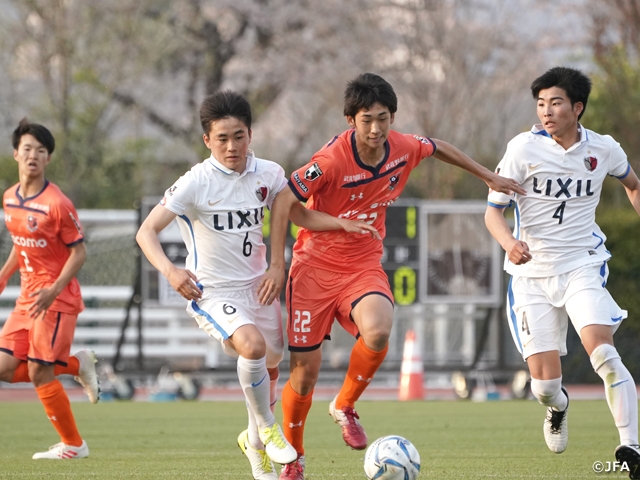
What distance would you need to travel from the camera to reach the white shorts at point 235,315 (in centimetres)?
642

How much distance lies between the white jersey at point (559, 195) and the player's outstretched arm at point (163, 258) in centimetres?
217

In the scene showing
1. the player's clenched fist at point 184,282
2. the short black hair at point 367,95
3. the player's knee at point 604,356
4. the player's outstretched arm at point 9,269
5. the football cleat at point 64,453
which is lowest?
the football cleat at point 64,453

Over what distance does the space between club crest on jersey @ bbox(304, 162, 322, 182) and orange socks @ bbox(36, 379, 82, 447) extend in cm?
278

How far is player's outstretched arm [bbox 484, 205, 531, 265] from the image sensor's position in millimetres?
6570

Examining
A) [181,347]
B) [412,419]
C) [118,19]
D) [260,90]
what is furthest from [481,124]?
[412,419]

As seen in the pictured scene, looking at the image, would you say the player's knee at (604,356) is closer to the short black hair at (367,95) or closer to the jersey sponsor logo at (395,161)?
the jersey sponsor logo at (395,161)

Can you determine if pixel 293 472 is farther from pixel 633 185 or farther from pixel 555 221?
pixel 633 185

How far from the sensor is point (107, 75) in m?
23.7

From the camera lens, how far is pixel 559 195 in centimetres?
695

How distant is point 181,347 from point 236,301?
37.0 ft

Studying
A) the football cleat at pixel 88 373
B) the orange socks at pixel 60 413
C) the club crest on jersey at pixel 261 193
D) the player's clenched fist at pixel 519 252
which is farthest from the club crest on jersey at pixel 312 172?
the football cleat at pixel 88 373

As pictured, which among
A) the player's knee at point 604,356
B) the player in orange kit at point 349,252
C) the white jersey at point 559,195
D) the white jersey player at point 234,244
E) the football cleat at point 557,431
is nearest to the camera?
the white jersey player at point 234,244

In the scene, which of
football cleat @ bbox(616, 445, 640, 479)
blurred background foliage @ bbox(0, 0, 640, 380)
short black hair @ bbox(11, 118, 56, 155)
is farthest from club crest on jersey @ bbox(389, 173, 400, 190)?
blurred background foliage @ bbox(0, 0, 640, 380)

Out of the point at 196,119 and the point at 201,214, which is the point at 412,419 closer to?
the point at 201,214
